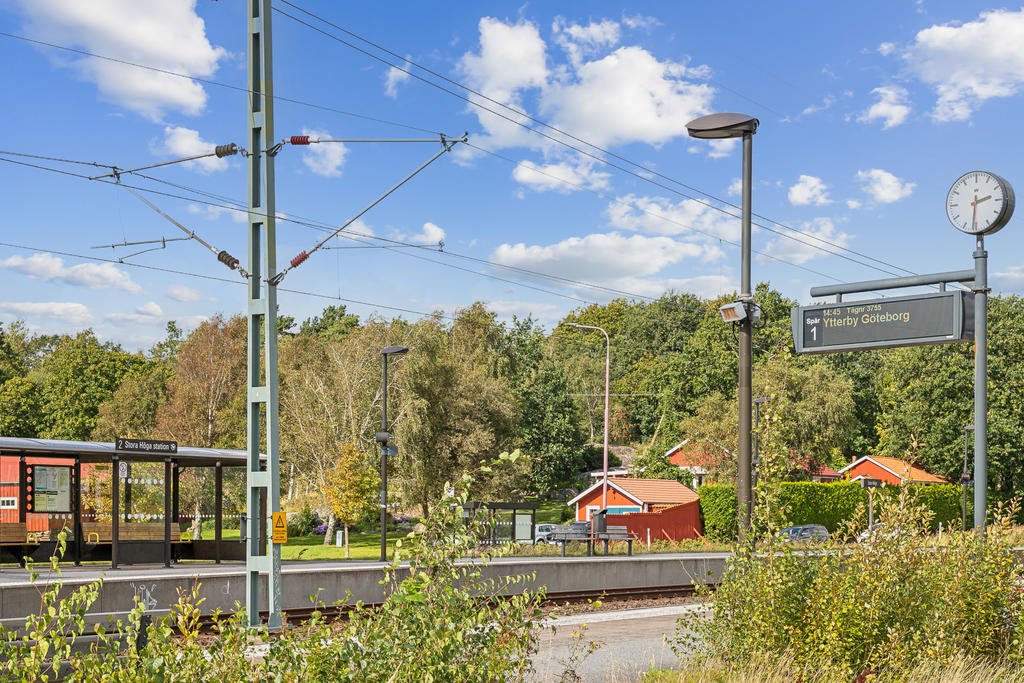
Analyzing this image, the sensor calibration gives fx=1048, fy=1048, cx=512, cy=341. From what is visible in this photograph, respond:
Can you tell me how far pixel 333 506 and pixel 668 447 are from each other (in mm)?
33307

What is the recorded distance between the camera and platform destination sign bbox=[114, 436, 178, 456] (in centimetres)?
2356

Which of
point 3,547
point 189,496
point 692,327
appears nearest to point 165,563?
point 3,547

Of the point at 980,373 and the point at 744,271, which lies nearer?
the point at 744,271

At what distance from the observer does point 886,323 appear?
456 inches

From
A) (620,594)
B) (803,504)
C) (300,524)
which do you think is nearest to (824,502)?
(803,504)

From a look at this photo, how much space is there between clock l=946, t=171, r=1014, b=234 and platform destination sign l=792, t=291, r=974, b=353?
1098mm

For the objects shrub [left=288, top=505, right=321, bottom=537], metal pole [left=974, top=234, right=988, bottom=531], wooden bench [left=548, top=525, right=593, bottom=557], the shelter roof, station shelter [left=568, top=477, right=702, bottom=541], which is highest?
metal pole [left=974, top=234, right=988, bottom=531]

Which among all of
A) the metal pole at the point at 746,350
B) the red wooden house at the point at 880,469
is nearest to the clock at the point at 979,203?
the metal pole at the point at 746,350

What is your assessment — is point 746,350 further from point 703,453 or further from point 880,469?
point 880,469

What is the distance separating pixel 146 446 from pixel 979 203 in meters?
19.0

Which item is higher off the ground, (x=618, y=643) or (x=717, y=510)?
(x=618, y=643)

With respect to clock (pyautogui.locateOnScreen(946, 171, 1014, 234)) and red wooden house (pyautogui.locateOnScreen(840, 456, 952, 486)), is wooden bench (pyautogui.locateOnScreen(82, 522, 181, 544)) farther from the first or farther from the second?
red wooden house (pyautogui.locateOnScreen(840, 456, 952, 486))

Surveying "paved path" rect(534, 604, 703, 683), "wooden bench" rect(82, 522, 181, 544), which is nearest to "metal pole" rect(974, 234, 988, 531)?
"paved path" rect(534, 604, 703, 683)

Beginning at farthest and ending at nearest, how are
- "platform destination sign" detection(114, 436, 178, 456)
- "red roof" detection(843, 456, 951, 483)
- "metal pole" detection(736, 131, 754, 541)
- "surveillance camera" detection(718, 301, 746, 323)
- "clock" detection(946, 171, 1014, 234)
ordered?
1. "red roof" detection(843, 456, 951, 483)
2. "platform destination sign" detection(114, 436, 178, 456)
3. "clock" detection(946, 171, 1014, 234)
4. "surveillance camera" detection(718, 301, 746, 323)
5. "metal pole" detection(736, 131, 754, 541)
